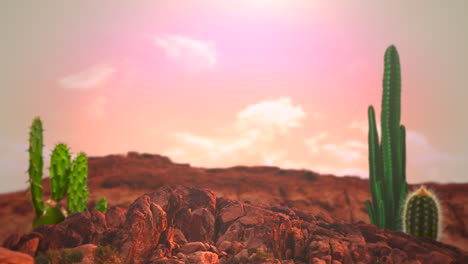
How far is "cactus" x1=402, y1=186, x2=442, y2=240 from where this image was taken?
15.7m

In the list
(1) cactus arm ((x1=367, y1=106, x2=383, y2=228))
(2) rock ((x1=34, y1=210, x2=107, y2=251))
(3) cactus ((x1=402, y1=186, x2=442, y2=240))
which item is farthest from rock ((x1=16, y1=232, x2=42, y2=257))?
(1) cactus arm ((x1=367, y1=106, x2=383, y2=228))

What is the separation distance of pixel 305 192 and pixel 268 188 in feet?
7.47

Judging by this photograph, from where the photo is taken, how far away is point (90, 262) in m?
11.8

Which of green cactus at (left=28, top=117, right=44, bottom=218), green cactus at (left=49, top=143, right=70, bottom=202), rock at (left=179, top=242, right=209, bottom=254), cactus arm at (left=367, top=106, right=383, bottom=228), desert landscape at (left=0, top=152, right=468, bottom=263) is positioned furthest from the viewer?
desert landscape at (left=0, top=152, right=468, bottom=263)

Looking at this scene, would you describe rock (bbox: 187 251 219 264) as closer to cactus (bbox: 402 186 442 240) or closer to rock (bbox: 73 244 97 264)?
rock (bbox: 73 244 97 264)

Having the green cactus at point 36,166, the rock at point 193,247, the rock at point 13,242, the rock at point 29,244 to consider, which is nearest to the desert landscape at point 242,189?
the green cactus at point 36,166

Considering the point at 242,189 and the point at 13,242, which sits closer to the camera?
the point at 13,242

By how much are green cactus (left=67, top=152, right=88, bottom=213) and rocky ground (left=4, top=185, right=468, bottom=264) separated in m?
2.60

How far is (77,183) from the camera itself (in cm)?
1631

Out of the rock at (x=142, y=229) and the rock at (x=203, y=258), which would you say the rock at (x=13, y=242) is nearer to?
the rock at (x=142, y=229)

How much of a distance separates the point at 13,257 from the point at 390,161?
45.4 ft

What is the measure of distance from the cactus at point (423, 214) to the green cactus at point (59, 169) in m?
12.4

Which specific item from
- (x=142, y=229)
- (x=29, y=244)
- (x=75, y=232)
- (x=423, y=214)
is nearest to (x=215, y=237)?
(x=142, y=229)

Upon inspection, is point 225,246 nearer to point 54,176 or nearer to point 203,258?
point 203,258
